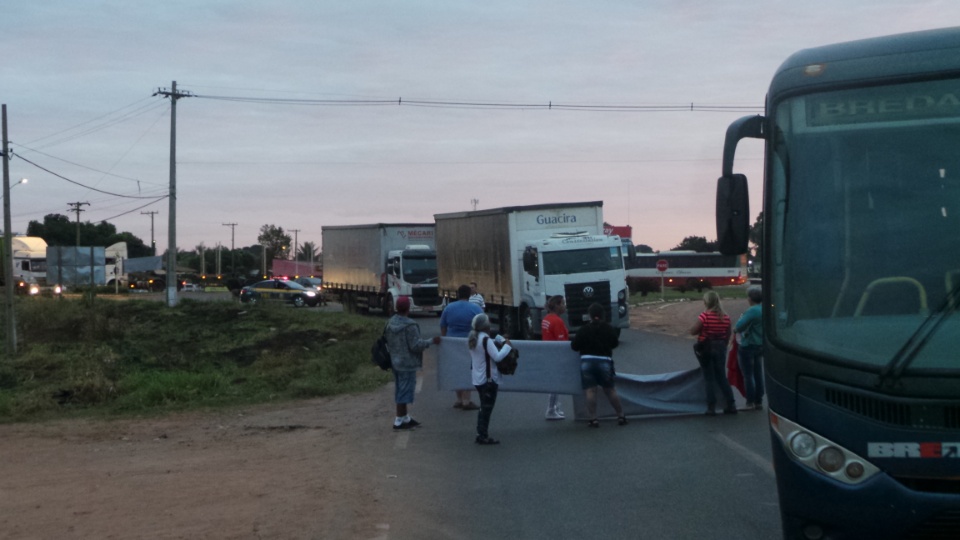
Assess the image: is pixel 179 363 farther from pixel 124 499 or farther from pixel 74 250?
pixel 74 250

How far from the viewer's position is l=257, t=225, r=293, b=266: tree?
514 feet

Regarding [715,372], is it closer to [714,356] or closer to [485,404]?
[714,356]

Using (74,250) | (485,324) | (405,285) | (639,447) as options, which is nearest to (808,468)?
(639,447)

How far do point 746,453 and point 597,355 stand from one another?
2.50 meters

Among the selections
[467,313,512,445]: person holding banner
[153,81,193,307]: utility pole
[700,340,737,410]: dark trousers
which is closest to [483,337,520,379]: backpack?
[467,313,512,445]: person holding banner

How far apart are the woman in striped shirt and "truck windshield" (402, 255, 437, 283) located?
2819 centimetres

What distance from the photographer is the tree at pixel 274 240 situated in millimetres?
156750

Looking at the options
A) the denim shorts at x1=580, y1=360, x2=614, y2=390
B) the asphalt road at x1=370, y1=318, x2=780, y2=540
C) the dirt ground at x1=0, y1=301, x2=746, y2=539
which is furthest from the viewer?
the denim shorts at x1=580, y1=360, x2=614, y2=390

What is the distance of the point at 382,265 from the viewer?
→ 4300 cm

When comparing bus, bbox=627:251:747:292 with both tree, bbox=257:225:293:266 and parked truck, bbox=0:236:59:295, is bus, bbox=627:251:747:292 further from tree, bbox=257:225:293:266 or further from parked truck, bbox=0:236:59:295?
tree, bbox=257:225:293:266

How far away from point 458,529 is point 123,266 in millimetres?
90366

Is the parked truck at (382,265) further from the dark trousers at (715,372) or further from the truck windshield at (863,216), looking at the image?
the truck windshield at (863,216)

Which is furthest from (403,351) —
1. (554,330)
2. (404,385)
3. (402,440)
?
(554,330)

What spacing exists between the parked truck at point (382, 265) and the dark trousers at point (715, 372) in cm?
2613
